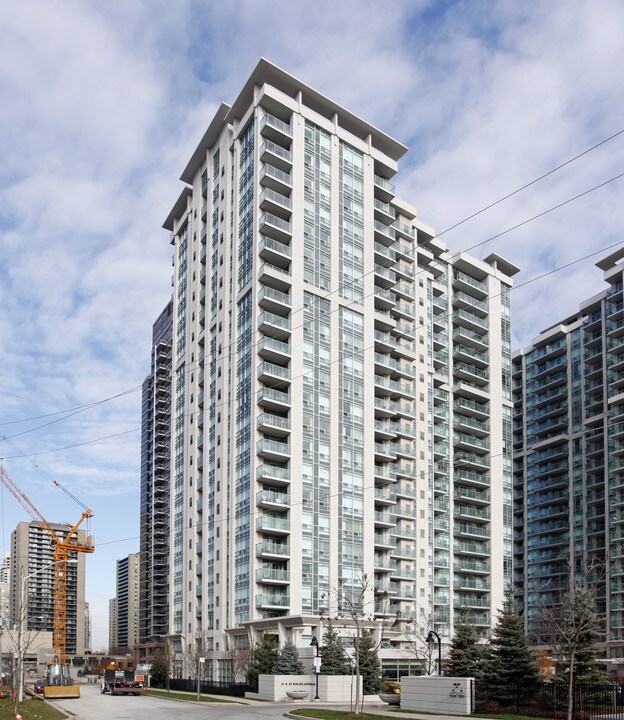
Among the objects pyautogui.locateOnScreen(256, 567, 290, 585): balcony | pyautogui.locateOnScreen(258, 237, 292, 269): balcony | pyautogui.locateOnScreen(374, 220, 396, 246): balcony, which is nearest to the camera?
pyautogui.locateOnScreen(256, 567, 290, 585): balcony

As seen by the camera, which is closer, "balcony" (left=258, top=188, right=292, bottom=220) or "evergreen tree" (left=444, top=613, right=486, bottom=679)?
"evergreen tree" (left=444, top=613, right=486, bottom=679)

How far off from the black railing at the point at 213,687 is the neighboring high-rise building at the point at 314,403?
10.8 feet

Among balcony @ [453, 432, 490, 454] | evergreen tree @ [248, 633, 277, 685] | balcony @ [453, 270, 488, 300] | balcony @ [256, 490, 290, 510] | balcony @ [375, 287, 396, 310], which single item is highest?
balcony @ [453, 270, 488, 300]

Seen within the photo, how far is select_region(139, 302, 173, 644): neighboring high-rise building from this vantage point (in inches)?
6294

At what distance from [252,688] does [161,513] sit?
9838cm

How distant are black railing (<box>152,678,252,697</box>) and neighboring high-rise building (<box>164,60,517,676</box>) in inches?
130

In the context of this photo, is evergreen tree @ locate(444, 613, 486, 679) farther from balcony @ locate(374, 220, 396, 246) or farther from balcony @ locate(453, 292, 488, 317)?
balcony @ locate(453, 292, 488, 317)

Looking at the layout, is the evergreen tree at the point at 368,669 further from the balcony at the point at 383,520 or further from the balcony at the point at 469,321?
the balcony at the point at 469,321

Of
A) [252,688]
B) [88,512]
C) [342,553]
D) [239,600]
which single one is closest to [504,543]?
[342,553]

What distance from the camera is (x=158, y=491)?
16400 cm

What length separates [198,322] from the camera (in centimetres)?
9888

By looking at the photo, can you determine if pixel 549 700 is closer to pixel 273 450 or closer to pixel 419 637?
pixel 273 450

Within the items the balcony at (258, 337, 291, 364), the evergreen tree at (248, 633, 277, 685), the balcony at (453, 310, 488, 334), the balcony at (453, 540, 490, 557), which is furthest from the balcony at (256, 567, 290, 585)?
the balcony at (453, 310, 488, 334)

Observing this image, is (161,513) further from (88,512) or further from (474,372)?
(474,372)
